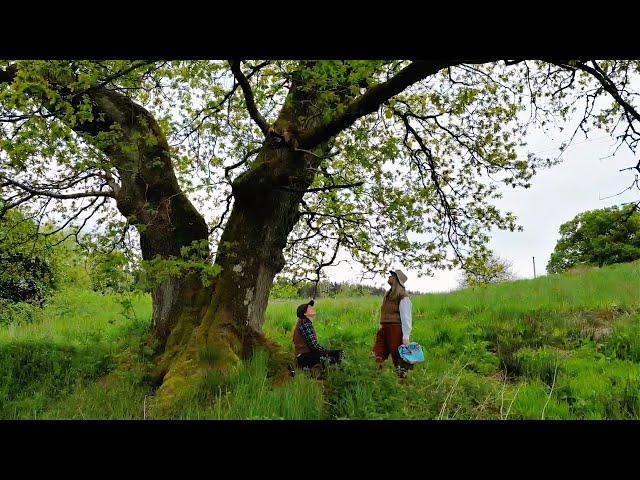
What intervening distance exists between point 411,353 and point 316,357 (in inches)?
54.1

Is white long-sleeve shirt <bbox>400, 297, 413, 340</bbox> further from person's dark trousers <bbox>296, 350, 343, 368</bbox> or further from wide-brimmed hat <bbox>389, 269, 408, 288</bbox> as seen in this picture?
person's dark trousers <bbox>296, 350, 343, 368</bbox>

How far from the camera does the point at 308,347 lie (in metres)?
6.65

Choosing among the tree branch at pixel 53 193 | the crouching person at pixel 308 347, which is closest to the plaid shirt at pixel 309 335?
the crouching person at pixel 308 347

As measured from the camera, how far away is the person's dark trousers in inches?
253

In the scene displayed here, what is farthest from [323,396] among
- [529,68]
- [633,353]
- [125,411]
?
[633,353]

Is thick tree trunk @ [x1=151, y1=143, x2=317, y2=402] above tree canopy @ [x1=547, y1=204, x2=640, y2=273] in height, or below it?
below

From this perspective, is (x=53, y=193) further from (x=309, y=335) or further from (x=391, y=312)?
(x=391, y=312)

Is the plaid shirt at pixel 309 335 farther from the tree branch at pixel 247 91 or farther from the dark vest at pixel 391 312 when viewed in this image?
the tree branch at pixel 247 91

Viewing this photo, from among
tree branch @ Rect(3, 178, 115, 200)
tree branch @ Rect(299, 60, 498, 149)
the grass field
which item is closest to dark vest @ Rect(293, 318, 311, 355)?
the grass field

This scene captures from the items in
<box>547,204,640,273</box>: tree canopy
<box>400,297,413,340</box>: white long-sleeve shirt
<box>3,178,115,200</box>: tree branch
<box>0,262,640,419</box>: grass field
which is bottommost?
<box>0,262,640,419</box>: grass field
